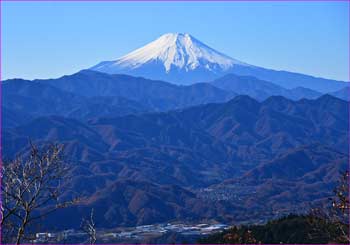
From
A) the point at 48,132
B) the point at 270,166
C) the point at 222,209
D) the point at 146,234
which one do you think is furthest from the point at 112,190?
the point at 48,132

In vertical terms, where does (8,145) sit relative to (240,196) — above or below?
above

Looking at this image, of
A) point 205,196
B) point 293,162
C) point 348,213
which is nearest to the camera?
point 348,213

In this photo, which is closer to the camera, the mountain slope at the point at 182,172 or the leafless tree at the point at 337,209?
the leafless tree at the point at 337,209

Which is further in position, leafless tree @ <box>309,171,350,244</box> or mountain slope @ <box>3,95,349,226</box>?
mountain slope @ <box>3,95,349,226</box>

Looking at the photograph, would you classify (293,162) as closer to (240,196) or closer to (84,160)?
(240,196)

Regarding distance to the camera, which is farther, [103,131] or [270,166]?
[103,131]

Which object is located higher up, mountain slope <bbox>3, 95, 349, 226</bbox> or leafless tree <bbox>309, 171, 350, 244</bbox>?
leafless tree <bbox>309, 171, 350, 244</bbox>

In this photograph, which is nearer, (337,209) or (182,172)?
A: (337,209)

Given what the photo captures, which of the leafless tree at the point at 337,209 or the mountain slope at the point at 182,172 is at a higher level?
the leafless tree at the point at 337,209

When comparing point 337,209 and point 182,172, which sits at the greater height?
point 337,209

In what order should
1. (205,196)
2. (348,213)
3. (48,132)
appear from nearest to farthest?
(348,213) → (205,196) → (48,132)

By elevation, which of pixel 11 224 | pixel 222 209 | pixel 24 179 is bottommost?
pixel 222 209
